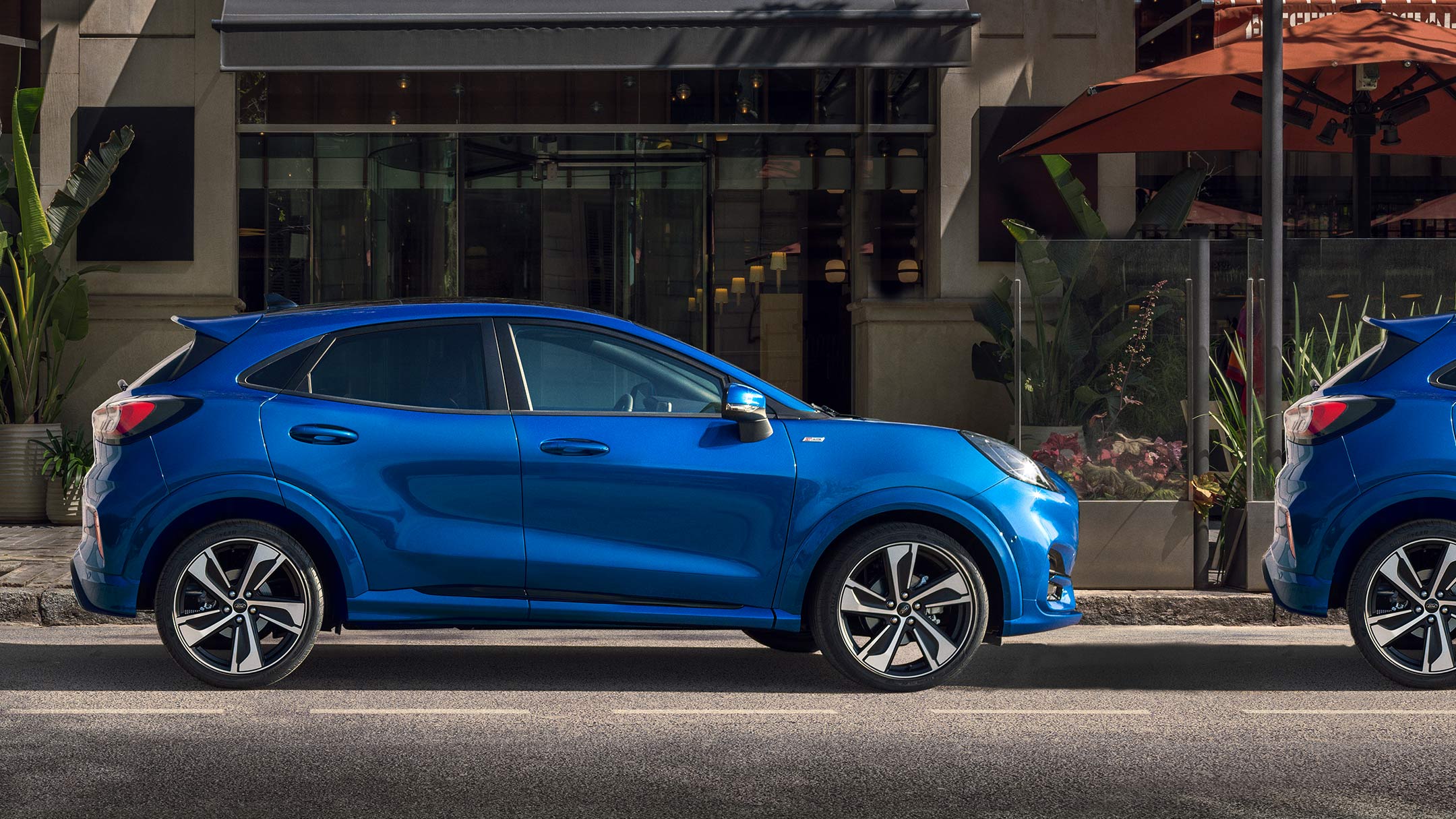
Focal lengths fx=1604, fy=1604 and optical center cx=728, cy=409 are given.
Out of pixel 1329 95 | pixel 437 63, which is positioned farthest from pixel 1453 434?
pixel 437 63

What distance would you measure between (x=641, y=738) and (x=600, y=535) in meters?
1.05

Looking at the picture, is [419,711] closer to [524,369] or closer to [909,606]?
[524,369]

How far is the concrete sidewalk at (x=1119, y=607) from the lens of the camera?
339 inches

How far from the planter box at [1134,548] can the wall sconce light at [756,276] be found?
242 inches

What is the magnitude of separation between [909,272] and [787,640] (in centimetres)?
742

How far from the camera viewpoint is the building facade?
13648mm

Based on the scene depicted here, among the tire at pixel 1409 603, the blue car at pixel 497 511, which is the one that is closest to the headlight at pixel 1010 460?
the blue car at pixel 497 511

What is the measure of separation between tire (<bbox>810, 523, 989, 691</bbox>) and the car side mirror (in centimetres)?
59

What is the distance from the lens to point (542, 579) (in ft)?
21.4

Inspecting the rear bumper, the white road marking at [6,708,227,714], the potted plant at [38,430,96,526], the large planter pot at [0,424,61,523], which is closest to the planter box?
the white road marking at [6,708,227,714]

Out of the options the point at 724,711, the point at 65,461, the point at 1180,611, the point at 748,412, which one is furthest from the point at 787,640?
the point at 65,461

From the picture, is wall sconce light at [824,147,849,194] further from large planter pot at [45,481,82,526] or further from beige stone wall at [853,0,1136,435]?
large planter pot at [45,481,82,526]

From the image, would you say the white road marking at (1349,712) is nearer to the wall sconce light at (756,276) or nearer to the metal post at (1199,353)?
the metal post at (1199,353)

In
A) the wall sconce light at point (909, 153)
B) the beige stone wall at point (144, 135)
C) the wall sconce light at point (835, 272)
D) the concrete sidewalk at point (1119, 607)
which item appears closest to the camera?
the concrete sidewalk at point (1119, 607)
